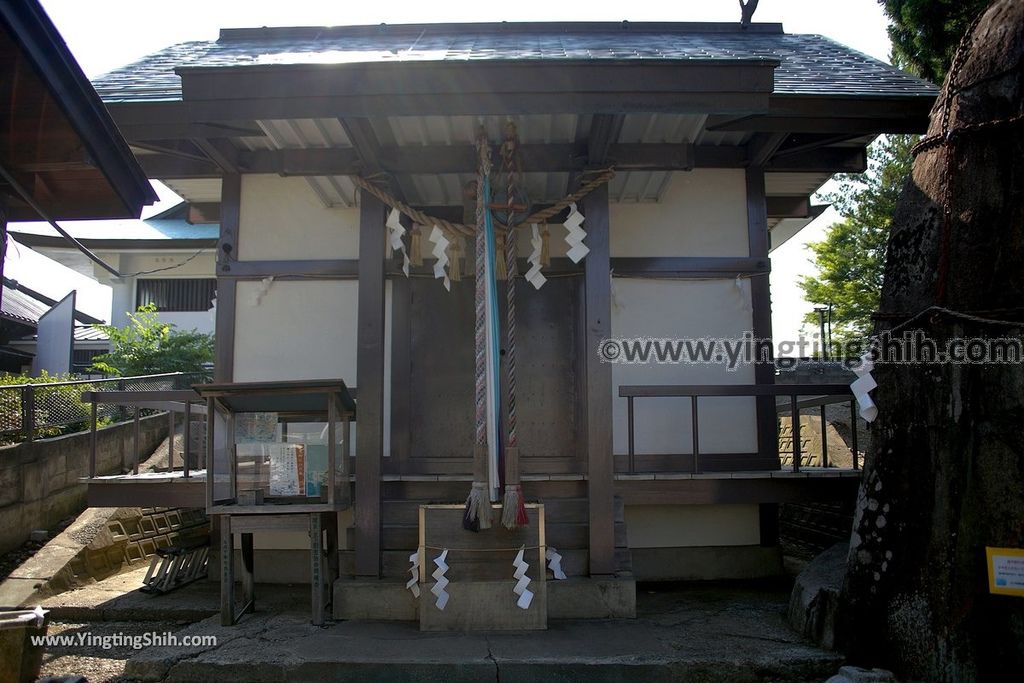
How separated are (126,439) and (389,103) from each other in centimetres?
701

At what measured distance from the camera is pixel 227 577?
5527 millimetres

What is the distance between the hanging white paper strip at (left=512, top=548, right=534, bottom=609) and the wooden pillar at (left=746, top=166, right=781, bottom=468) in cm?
307

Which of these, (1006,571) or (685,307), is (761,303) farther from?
(1006,571)

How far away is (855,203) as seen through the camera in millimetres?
17797

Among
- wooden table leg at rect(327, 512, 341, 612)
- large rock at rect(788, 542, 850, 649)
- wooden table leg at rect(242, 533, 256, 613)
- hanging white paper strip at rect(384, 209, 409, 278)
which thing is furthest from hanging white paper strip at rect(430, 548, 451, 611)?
hanging white paper strip at rect(384, 209, 409, 278)

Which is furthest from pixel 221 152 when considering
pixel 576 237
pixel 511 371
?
pixel 511 371

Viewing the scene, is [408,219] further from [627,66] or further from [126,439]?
[126,439]

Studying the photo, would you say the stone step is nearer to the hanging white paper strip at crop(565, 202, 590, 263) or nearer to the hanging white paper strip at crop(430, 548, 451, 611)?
the hanging white paper strip at crop(430, 548, 451, 611)

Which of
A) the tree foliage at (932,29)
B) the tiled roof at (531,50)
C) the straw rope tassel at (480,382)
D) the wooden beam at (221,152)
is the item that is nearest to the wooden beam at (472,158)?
the straw rope tassel at (480,382)

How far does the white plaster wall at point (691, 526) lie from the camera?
23.4 ft

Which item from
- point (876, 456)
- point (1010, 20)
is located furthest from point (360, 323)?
point (1010, 20)

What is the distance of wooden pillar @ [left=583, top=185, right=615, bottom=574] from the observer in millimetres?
5730
